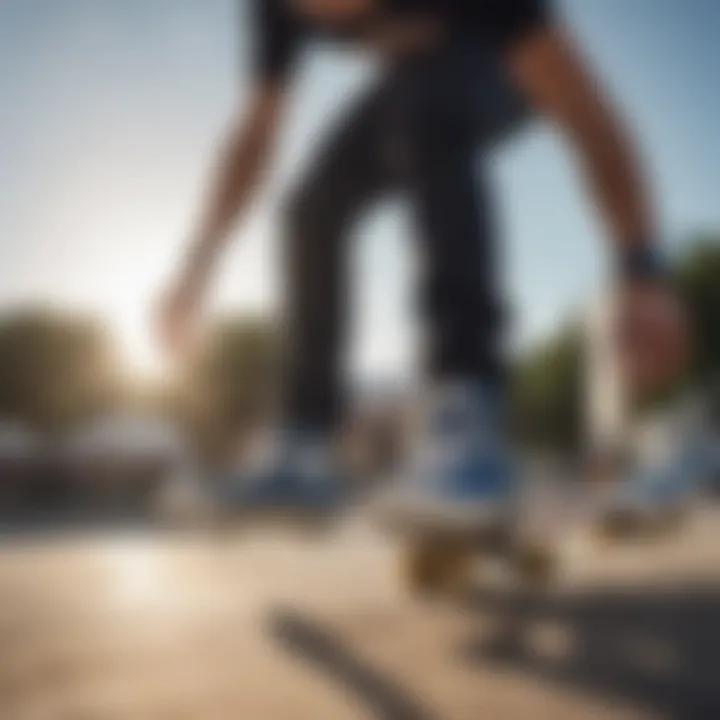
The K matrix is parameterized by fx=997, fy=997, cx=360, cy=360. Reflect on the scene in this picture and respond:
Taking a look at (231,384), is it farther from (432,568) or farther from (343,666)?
(343,666)

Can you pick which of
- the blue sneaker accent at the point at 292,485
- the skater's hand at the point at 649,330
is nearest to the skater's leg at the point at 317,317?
the blue sneaker accent at the point at 292,485

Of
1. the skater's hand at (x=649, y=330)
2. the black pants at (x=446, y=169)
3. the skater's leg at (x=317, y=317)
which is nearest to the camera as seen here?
the skater's hand at (x=649, y=330)

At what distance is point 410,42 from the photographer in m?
1.09

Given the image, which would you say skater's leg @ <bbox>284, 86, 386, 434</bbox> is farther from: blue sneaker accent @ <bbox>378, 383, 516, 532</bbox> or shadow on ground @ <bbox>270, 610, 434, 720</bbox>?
shadow on ground @ <bbox>270, 610, 434, 720</bbox>

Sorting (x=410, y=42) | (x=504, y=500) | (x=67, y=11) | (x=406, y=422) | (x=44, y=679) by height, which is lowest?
(x=44, y=679)

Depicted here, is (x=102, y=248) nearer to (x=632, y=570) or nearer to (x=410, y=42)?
(x=410, y=42)

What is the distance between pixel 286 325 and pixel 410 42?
384 mm

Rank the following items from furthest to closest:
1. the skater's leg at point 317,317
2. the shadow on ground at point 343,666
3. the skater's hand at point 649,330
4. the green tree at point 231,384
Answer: the green tree at point 231,384 < the skater's leg at point 317,317 < the skater's hand at point 649,330 < the shadow on ground at point 343,666

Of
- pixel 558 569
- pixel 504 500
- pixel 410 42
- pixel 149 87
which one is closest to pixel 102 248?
pixel 149 87

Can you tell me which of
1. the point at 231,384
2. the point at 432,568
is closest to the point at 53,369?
the point at 231,384

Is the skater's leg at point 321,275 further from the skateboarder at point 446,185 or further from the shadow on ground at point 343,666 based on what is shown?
the shadow on ground at point 343,666

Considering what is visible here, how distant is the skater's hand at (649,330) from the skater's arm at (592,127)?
63 mm

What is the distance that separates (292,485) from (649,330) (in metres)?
0.45

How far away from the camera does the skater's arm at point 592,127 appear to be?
1.04 m
